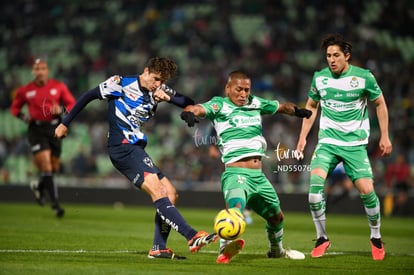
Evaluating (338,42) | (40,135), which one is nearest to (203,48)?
(40,135)

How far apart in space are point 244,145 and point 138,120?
1.32m

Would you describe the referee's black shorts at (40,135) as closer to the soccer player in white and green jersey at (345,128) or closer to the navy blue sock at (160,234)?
the navy blue sock at (160,234)

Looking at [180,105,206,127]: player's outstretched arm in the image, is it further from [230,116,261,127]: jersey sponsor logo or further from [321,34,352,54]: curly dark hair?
[321,34,352,54]: curly dark hair

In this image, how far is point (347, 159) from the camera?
381 inches

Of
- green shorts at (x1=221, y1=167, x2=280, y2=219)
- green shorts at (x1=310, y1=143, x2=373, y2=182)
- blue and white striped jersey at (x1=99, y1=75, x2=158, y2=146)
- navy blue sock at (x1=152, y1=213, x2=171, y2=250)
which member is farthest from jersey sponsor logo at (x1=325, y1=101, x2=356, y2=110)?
navy blue sock at (x1=152, y1=213, x2=171, y2=250)

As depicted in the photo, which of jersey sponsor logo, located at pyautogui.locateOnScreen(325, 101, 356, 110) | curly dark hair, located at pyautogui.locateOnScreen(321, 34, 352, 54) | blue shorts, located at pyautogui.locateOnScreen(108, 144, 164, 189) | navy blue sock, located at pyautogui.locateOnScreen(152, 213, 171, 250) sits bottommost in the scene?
navy blue sock, located at pyautogui.locateOnScreen(152, 213, 171, 250)

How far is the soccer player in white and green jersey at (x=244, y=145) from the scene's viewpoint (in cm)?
873

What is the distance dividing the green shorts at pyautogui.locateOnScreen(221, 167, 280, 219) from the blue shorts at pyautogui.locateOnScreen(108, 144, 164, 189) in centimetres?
89

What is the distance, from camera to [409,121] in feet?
71.1

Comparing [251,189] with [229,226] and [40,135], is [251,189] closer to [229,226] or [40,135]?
[229,226]

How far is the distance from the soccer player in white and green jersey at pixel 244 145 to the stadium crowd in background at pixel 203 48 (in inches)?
435

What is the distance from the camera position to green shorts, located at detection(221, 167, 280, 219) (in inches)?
336

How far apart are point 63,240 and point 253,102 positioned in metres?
3.50

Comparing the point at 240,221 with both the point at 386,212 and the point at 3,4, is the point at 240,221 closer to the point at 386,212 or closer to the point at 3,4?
the point at 386,212
